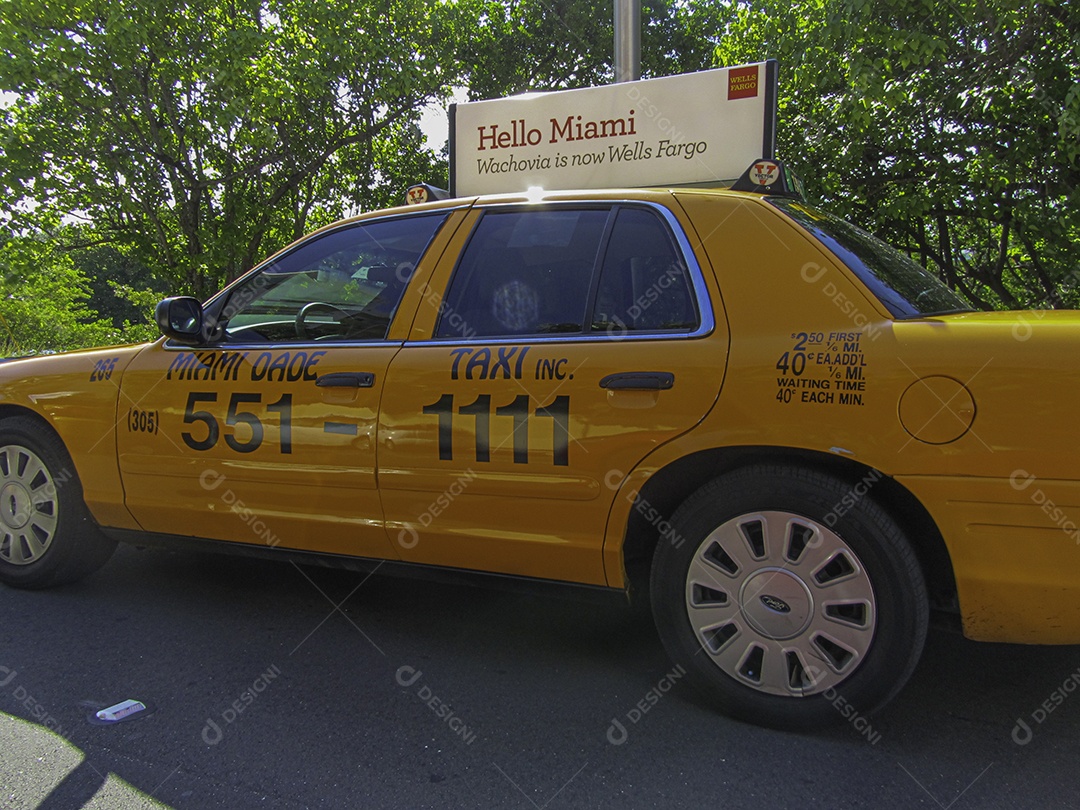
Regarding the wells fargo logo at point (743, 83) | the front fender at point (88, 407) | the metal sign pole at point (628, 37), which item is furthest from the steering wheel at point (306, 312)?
the metal sign pole at point (628, 37)

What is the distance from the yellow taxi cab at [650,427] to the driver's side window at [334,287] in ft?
0.04

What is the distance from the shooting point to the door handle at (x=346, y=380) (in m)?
3.21

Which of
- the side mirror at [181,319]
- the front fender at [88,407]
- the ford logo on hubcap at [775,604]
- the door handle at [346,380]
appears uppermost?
the side mirror at [181,319]

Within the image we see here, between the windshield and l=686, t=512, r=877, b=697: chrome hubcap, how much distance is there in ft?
2.51

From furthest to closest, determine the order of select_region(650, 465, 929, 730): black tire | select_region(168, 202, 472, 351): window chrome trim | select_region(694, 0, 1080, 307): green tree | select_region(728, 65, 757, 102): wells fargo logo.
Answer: select_region(694, 0, 1080, 307): green tree
select_region(728, 65, 757, 102): wells fargo logo
select_region(168, 202, 472, 351): window chrome trim
select_region(650, 465, 929, 730): black tire

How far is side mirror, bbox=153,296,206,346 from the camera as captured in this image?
11.7ft

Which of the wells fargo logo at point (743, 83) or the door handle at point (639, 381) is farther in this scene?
the wells fargo logo at point (743, 83)

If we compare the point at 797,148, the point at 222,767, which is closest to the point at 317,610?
the point at 222,767

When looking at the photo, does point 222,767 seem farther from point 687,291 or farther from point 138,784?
point 687,291

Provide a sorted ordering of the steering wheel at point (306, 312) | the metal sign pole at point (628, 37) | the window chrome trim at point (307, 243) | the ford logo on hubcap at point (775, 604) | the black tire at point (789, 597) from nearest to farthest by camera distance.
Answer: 1. the black tire at point (789, 597)
2. the ford logo on hubcap at point (775, 604)
3. the window chrome trim at point (307, 243)
4. the steering wheel at point (306, 312)
5. the metal sign pole at point (628, 37)

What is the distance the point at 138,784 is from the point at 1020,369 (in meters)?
2.73

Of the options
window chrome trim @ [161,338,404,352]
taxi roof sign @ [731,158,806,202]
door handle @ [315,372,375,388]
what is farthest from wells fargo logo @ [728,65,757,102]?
door handle @ [315,372,375,388]

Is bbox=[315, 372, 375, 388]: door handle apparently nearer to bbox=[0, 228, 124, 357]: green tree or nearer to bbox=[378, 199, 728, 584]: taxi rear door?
bbox=[378, 199, 728, 584]: taxi rear door

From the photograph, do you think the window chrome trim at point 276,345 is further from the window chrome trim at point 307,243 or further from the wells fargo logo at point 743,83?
the wells fargo logo at point 743,83
